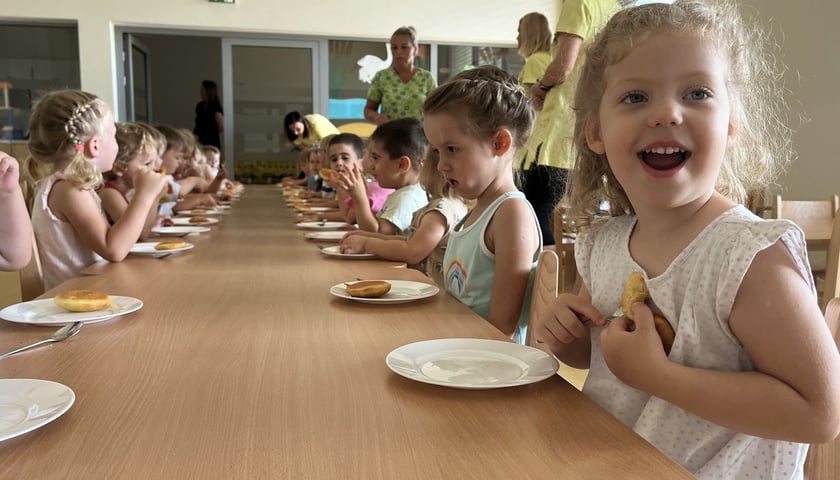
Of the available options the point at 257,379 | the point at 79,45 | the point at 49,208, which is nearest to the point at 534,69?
the point at 49,208

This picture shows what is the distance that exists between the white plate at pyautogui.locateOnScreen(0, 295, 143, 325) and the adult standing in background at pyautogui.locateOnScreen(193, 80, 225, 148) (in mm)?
6504

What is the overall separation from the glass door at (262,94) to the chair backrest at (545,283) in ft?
21.2

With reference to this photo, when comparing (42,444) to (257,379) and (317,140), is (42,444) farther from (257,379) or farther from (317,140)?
(317,140)

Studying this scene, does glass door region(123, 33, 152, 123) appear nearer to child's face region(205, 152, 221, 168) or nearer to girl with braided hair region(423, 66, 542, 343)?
child's face region(205, 152, 221, 168)

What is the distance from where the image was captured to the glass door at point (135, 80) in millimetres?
6773

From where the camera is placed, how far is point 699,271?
0.79 metres

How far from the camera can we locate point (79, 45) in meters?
6.37

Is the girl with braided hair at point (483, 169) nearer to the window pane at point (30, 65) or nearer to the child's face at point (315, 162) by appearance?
the child's face at point (315, 162)

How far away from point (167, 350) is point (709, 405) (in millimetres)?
667

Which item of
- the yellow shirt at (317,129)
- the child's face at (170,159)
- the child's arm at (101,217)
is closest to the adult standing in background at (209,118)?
the yellow shirt at (317,129)

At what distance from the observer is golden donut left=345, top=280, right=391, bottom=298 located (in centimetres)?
114

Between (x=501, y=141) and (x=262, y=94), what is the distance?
6.27 m

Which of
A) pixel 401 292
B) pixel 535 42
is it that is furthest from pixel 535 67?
pixel 401 292

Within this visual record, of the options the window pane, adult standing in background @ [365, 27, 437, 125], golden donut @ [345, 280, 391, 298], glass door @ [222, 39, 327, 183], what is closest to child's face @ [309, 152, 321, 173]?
adult standing in background @ [365, 27, 437, 125]
